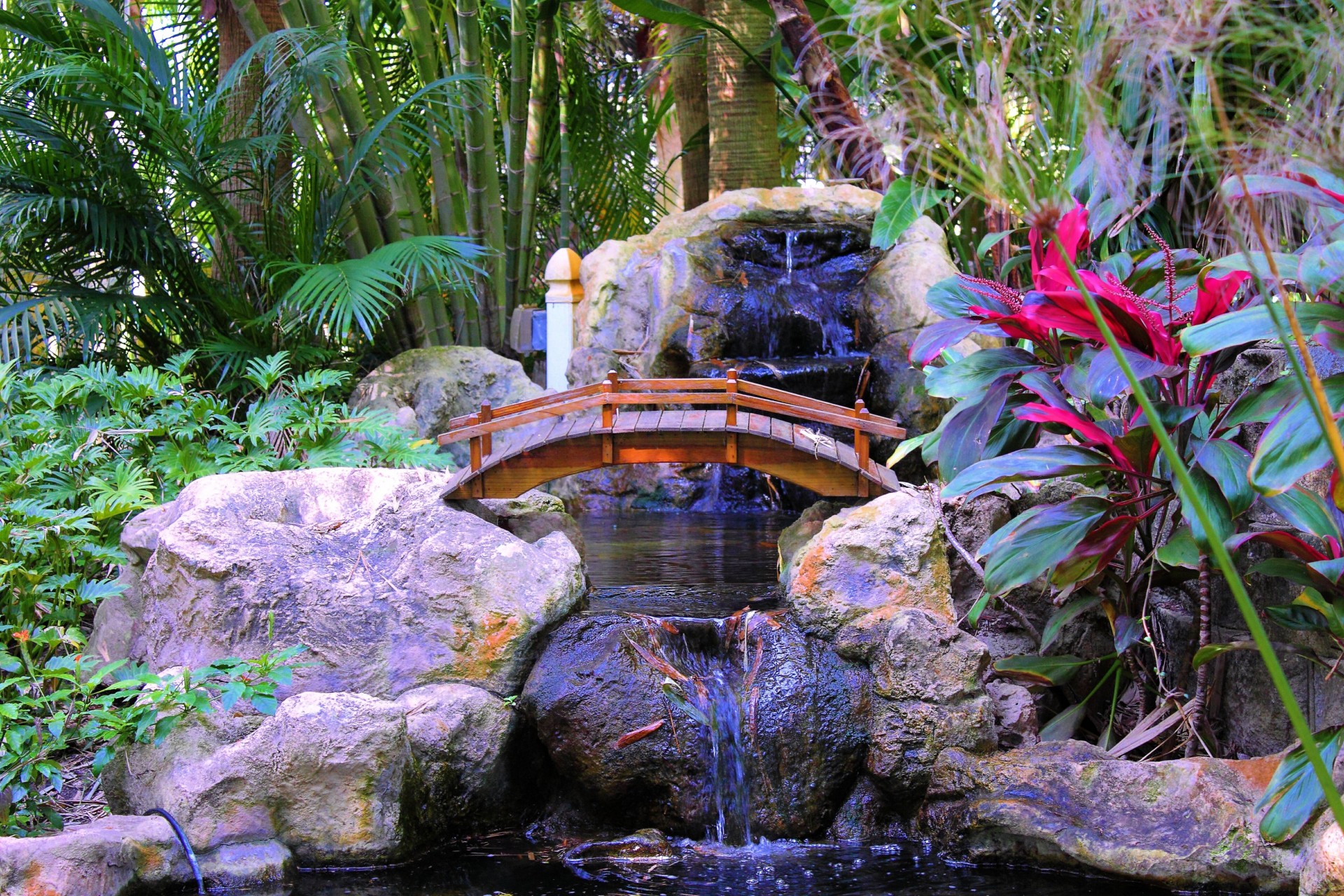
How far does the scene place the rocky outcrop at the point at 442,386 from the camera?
7977 mm

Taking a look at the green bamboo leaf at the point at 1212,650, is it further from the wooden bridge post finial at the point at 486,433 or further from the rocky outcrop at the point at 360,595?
the wooden bridge post finial at the point at 486,433

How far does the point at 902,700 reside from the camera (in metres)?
4.21

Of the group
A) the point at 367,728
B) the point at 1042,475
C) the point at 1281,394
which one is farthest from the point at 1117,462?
the point at 367,728

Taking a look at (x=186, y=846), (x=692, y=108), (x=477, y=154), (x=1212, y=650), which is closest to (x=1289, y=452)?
(x=1212, y=650)

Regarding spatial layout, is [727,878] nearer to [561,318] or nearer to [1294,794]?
[1294,794]

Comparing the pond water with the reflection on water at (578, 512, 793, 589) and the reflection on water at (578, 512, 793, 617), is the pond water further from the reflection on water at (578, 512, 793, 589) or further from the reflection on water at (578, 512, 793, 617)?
the reflection on water at (578, 512, 793, 589)

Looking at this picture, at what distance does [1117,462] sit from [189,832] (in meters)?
3.33

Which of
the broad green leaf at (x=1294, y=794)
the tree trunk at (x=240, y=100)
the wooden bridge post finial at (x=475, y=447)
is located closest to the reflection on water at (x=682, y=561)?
the wooden bridge post finial at (x=475, y=447)

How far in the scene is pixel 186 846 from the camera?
148 inches

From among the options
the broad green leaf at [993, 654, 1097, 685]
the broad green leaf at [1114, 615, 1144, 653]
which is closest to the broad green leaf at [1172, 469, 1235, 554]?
the broad green leaf at [1114, 615, 1144, 653]

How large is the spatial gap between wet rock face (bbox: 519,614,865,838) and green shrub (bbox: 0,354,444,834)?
1.06m

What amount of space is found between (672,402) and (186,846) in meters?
2.43

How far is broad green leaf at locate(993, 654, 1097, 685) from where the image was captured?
4.22 metres

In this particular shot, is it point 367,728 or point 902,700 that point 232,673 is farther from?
point 902,700
